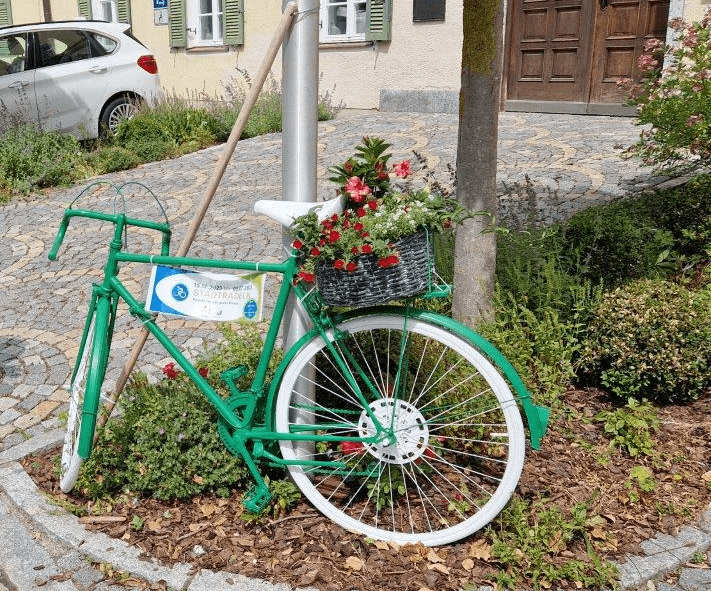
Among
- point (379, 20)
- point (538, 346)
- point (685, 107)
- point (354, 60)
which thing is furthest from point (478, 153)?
point (354, 60)

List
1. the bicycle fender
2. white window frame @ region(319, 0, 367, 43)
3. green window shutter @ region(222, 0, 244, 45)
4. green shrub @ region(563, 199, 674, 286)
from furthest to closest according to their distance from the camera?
green window shutter @ region(222, 0, 244, 45), white window frame @ region(319, 0, 367, 43), green shrub @ region(563, 199, 674, 286), the bicycle fender

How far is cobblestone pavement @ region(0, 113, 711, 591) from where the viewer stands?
3.99m

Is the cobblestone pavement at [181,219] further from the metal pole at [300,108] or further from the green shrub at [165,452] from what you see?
the metal pole at [300,108]

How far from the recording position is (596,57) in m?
10.7

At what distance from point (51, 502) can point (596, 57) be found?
9.68 m

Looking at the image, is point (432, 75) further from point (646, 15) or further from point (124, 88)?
point (124, 88)

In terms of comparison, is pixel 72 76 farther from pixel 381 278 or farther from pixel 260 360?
pixel 381 278

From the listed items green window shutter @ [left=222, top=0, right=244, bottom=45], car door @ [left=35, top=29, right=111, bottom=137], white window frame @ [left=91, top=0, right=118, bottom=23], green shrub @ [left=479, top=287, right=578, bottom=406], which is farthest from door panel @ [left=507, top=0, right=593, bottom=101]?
white window frame @ [left=91, top=0, right=118, bottom=23]

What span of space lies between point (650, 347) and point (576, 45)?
8.35 metres

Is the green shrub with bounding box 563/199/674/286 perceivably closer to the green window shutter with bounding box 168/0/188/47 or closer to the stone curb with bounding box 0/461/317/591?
the stone curb with bounding box 0/461/317/591

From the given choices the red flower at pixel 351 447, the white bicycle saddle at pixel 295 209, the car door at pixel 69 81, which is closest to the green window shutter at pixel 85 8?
the car door at pixel 69 81

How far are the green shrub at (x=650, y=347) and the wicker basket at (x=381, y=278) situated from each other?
4.62ft

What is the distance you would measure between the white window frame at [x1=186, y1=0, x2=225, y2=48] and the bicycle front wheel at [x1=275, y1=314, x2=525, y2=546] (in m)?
12.8

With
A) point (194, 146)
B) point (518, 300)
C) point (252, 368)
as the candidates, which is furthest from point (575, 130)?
point (252, 368)
